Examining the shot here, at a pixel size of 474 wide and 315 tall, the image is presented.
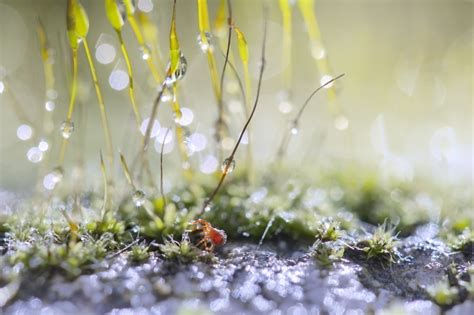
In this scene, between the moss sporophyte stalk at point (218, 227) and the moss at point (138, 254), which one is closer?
the moss sporophyte stalk at point (218, 227)

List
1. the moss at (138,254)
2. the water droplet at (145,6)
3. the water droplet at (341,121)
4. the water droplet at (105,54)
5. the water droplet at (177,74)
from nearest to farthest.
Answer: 1. the moss at (138,254)
2. the water droplet at (177,74)
3. the water droplet at (145,6)
4. the water droplet at (341,121)
5. the water droplet at (105,54)

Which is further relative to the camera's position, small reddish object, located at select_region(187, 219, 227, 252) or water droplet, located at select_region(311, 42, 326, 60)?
water droplet, located at select_region(311, 42, 326, 60)

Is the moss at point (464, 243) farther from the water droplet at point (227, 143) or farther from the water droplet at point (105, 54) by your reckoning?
the water droplet at point (105, 54)

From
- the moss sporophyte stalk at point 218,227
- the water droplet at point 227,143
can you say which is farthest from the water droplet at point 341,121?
the water droplet at point 227,143

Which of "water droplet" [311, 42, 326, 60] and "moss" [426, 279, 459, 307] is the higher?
"water droplet" [311, 42, 326, 60]

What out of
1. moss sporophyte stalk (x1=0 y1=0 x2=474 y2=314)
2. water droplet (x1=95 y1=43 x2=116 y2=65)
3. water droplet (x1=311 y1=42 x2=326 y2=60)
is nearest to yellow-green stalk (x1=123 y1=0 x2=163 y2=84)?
moss sporophyte stalk (x1=0 y1=0 x2=474 y2=314)

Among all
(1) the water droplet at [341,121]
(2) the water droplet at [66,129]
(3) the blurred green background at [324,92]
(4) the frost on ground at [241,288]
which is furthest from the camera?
(3) the blurred green background at [324,92]

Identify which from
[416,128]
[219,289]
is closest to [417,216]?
[219,289]

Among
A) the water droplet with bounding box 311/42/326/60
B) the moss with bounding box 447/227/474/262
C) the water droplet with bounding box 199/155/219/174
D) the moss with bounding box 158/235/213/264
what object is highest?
the water droplet with bounding box 311/42/326/60

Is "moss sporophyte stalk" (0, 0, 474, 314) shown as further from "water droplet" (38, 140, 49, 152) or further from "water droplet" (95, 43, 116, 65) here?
"water droplet" (95, 43, 116, 65)
